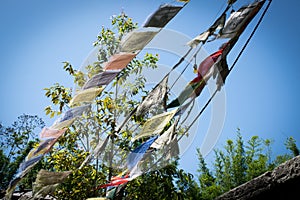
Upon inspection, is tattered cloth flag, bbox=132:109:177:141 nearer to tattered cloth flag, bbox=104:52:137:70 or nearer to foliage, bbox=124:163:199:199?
tattered cloth flag, bbox=104:52:137:70

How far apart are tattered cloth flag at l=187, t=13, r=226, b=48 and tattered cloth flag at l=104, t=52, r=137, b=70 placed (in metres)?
0.13

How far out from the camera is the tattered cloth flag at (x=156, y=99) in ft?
1.95

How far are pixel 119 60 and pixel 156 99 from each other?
15cm

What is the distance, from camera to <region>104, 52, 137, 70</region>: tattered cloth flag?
2.19 feet

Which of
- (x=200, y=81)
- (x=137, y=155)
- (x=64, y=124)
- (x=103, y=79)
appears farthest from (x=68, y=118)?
(x=200, y=81)

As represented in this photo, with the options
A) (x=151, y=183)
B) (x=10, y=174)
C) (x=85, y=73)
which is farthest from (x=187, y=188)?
(x=10, y=174)

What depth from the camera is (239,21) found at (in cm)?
59

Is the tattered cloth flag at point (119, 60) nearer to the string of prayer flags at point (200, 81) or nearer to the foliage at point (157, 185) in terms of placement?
the string of prayer flags at point (200, 81)

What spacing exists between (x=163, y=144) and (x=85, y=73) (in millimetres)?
2336

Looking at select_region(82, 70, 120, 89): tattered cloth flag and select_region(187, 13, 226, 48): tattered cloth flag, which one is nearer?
select_region(187, 13, 226, 48): tattered cloth flag

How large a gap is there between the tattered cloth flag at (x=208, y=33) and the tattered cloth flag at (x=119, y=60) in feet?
0.43

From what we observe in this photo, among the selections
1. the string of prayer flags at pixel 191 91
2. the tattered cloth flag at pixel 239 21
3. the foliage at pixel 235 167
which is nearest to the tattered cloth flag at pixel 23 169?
the string of prayer flags at pixel 191 91

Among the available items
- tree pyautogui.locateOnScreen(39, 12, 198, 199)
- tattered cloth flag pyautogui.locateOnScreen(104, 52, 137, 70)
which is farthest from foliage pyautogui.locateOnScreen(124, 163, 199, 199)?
tattered cloth flag pyautogui.locateOnScreen(104, 52, 137, 70)

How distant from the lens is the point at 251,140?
534 cm
